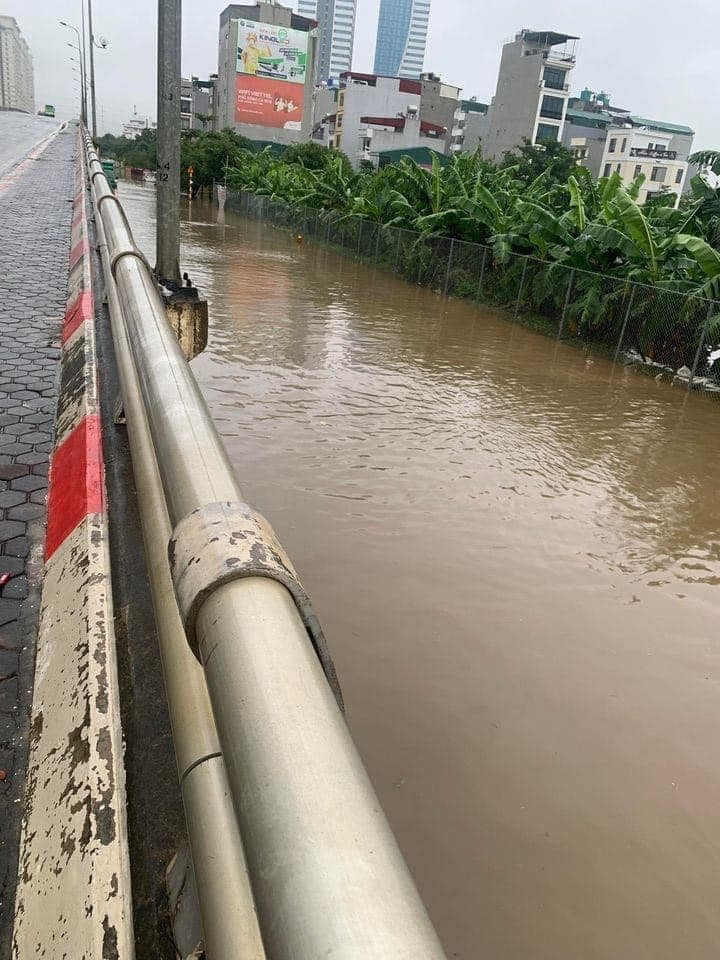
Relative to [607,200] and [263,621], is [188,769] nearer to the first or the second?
[263,621]

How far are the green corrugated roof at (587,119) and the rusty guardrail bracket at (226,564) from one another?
8536 centimetres

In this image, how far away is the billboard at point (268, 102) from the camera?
7612 centimetres

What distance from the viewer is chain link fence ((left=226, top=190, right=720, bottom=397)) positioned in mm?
12023

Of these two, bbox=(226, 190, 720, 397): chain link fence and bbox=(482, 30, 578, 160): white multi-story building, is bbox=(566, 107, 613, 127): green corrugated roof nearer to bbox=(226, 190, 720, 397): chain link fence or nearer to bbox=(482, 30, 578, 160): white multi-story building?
bbox=(482, 30, 578, 160): white multi-story building

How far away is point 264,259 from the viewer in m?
21.3

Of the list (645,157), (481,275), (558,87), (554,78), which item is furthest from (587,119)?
(481,275)

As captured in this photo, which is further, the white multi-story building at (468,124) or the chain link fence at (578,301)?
the white multi-story building at (468,124)

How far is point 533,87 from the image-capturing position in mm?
68438

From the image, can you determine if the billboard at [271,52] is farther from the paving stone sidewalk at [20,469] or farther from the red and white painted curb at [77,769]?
the red and white painted curb at [77,769]

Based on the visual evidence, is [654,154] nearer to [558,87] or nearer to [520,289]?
[558,87]

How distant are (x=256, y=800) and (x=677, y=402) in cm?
1141

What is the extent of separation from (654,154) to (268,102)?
39.0 meters

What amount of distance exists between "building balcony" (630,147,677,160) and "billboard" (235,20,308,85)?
3487 centimetres

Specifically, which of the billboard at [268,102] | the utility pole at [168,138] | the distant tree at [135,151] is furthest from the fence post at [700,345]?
the billboard at [268,102]
